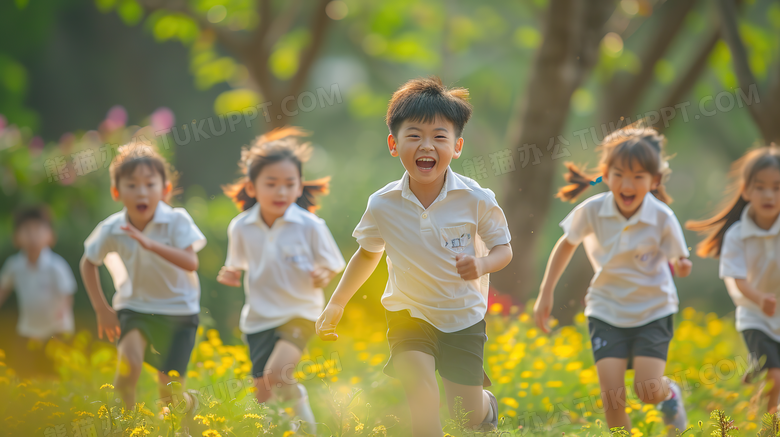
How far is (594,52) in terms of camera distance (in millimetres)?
6109

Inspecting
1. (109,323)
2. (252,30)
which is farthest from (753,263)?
(252,30)

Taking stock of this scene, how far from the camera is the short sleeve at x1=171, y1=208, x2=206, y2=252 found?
3.81m

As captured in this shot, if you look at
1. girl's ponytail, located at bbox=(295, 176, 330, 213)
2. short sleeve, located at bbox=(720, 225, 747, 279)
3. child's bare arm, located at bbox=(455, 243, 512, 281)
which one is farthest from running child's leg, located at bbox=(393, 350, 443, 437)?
short sleeve, located at bbox=(720, 225, 747, 279)

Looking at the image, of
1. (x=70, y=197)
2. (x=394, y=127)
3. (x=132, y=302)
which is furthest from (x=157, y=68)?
(x=394, y=127)

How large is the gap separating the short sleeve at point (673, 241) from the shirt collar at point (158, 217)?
277cm

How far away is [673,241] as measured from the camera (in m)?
3.47

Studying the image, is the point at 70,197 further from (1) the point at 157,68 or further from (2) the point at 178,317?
(1) the point at 157,68

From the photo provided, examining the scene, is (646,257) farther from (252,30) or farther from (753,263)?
(252,30)

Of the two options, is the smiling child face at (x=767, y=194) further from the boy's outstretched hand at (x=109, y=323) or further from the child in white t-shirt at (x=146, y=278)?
the boy's outstretched hand at (x=109, y=323)

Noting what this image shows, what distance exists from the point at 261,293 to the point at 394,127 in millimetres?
1476

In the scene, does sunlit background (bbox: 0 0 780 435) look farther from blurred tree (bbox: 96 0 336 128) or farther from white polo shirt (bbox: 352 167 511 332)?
white polo shirt (bbox: 352 167 511 332)

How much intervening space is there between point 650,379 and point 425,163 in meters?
1.66

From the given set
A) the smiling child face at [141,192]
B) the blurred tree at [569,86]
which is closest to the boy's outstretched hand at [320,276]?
the smiling child face at [141,192]

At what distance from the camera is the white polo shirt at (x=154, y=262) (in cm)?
385
